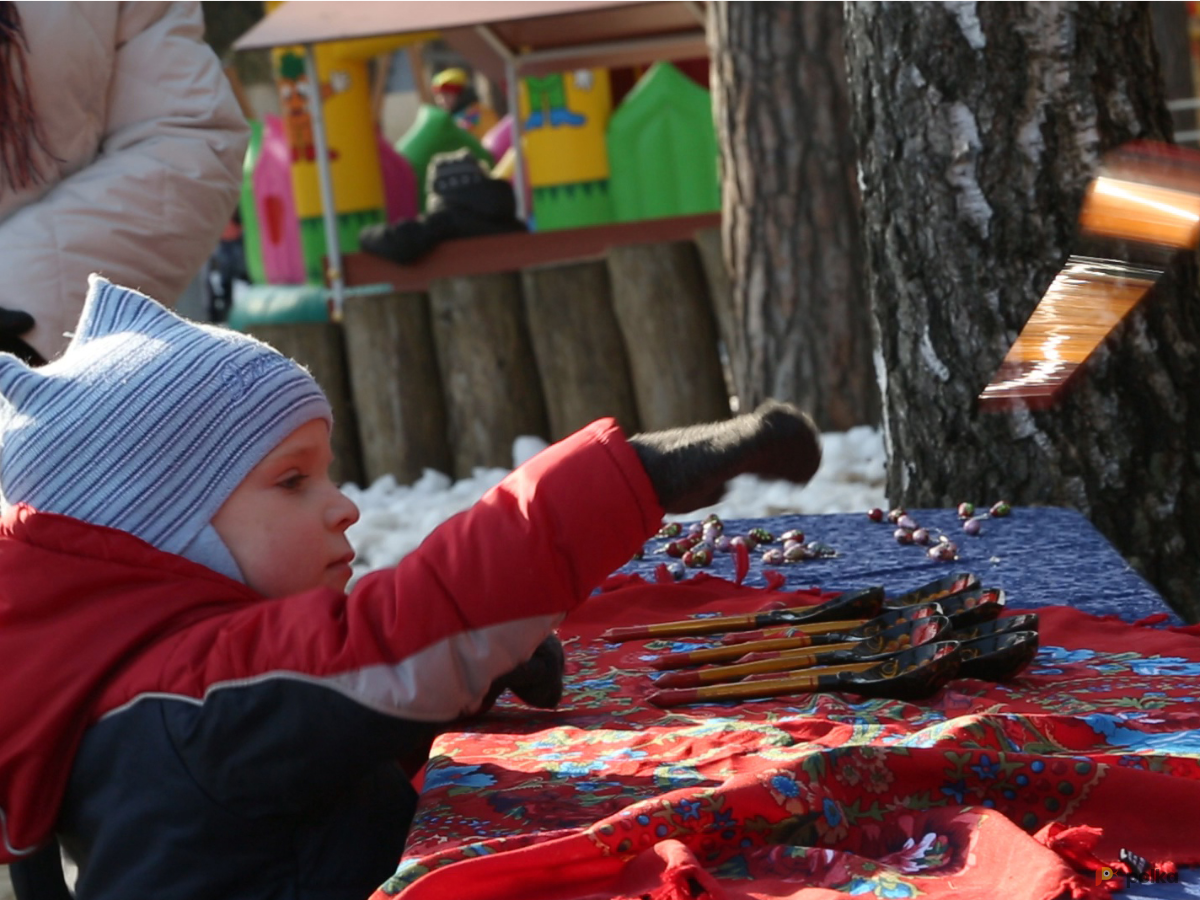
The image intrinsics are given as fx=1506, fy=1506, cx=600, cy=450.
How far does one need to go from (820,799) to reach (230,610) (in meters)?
0.58

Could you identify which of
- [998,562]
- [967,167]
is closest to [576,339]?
[967,167]

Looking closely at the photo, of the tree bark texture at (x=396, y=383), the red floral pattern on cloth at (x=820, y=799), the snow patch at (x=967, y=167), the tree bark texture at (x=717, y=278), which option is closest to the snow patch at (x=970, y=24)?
the snow patch at (x=967, y=167)

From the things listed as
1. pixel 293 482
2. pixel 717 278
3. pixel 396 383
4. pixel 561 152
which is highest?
pixel 293 482

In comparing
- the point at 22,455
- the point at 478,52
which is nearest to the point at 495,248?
the point at 478,52

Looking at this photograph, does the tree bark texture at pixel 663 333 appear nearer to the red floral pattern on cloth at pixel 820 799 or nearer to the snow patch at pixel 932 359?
the snow patch at pixel 932 359

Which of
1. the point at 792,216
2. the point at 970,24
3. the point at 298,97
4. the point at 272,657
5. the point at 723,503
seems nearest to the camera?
the point at 272,657

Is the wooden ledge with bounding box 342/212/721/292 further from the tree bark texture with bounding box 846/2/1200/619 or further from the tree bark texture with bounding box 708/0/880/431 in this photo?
the tree bark texture with bounding box 846/2/1200/619

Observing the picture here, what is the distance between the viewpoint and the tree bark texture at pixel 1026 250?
2.94 meters

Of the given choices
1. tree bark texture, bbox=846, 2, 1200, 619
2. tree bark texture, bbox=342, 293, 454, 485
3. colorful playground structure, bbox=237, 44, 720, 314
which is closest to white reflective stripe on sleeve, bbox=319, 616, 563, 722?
tree bark texture, bbox=846, 2, 1200, 619

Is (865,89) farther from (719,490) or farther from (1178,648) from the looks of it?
(719,490)

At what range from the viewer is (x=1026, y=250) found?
300 centimetres

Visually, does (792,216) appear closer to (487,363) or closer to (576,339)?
(576,339)

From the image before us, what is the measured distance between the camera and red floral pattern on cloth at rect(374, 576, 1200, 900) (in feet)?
4.14

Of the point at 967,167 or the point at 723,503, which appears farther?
the point at 723,503
